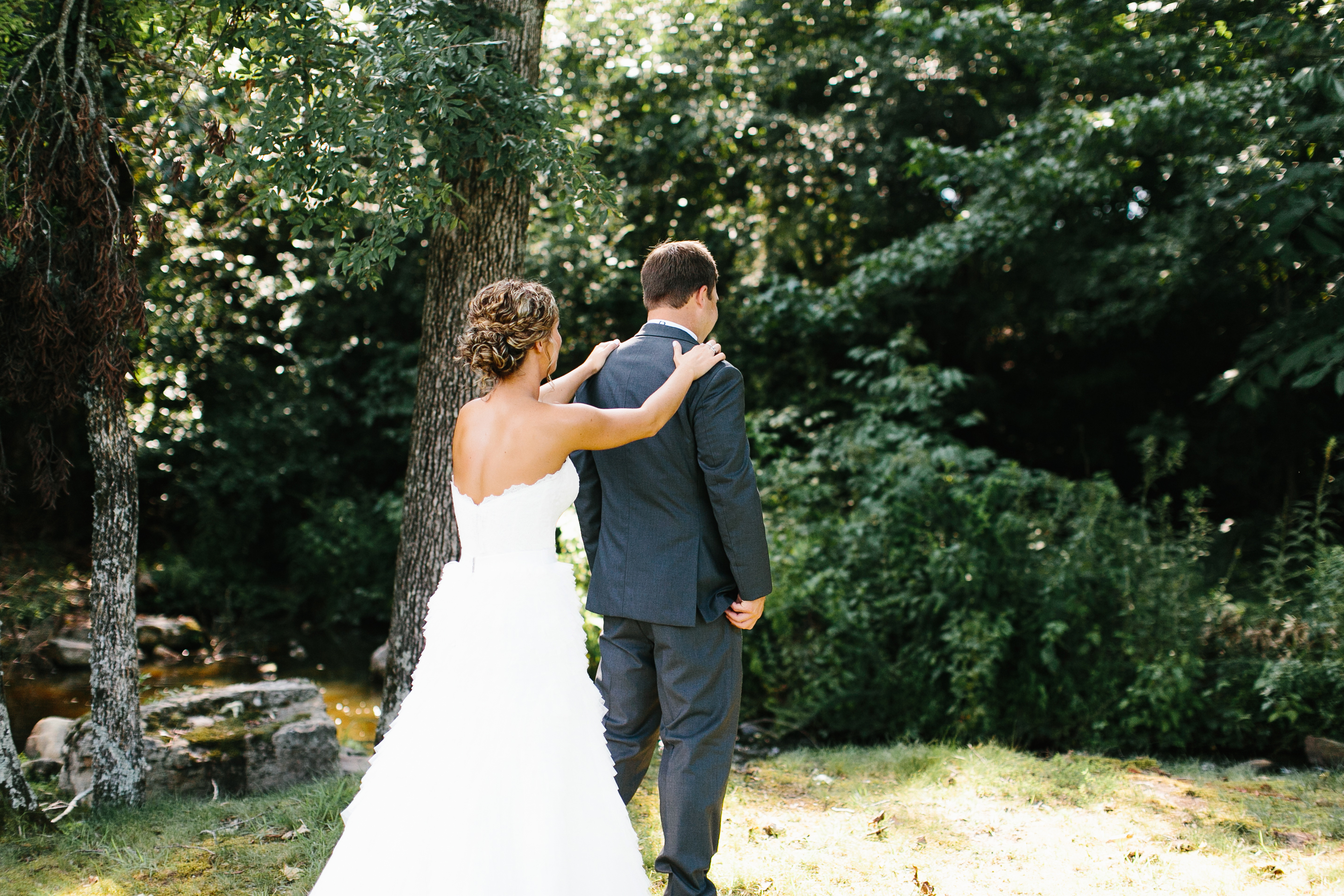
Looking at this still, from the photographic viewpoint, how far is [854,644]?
5.89 m

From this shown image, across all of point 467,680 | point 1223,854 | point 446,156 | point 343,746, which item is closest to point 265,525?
point 343,746

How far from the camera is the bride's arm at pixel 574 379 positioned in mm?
2918

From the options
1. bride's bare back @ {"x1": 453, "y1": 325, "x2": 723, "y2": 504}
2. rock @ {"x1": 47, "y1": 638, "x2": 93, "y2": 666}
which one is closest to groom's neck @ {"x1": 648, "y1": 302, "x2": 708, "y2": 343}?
bride's bare back @ {"x1": 453, "y1": 325, "x2": 723, "y2": 504}

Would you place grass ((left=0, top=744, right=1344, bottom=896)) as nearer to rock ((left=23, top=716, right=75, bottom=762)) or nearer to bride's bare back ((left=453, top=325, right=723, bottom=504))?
bride's bare back ((left=453, top=325, right=723, bottom=504))

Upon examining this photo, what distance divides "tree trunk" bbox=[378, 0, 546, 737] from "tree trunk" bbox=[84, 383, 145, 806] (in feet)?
3.73

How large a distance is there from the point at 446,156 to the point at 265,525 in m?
8.53

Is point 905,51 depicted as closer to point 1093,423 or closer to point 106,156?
point 1093,423

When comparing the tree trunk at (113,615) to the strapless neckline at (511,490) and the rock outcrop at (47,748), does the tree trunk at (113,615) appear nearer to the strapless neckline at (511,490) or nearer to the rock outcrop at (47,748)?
the rock outcrop at (47,748)

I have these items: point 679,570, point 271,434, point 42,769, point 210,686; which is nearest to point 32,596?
point 210,686

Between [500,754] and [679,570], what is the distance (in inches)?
28.2

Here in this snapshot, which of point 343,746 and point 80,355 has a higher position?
point 80,355

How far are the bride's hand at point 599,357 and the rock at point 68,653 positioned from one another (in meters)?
7.06

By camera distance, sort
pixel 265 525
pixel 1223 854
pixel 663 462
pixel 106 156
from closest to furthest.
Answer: pixel 663 462 → pixel 1223 854 → pixel 106 156 → pixel 265 525

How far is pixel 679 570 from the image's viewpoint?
2.71 metres
